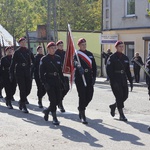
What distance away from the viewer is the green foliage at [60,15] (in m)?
50.8

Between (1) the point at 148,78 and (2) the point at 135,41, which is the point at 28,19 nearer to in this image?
(2) the point at 135,41

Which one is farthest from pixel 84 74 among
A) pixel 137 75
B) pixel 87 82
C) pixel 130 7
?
pixel 130 7

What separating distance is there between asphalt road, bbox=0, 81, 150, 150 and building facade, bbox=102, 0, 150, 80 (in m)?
14.8

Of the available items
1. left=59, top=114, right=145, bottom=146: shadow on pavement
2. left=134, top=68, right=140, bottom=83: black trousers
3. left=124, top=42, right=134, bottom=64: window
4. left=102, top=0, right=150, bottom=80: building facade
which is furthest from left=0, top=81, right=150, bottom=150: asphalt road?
left=124, top=42, right=134, bottom=64: window

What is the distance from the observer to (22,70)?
1216cm

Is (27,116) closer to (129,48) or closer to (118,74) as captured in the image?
(118,74)

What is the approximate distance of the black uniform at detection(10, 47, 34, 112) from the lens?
39.7ft

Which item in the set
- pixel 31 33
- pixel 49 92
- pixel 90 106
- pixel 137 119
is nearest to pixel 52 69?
pixel 49 92

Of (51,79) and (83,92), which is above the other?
(51,79)

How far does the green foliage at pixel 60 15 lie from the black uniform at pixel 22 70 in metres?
37.9

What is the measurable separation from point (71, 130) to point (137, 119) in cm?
210

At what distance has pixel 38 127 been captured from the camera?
985cm

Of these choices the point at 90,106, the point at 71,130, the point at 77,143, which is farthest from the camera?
the point at 90,106

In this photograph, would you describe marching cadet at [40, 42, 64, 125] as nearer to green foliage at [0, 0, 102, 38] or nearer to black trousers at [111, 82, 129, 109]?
black trousers at [111, 82, 129, 109]
